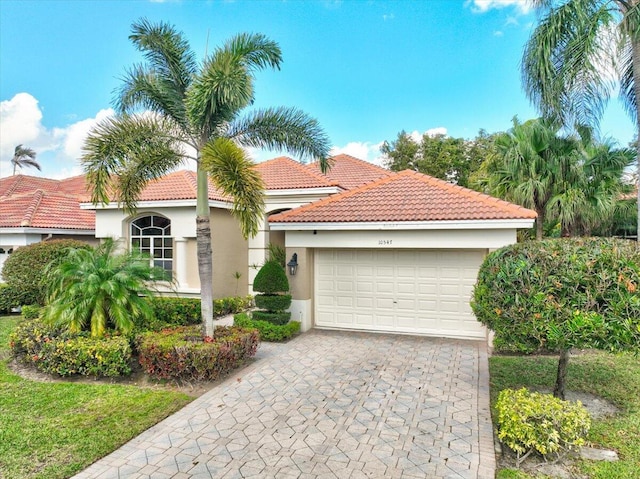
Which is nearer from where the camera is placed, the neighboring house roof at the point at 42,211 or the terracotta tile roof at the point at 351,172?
the terracotta tile roof at the point at 351,172

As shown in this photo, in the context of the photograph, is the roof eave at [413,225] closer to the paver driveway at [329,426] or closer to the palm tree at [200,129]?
the palm tree at [200,129]

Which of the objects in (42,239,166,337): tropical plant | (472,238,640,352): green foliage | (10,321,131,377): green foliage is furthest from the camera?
(42,239,166,337): tropical plant

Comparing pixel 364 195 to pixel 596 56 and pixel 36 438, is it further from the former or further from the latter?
pixel 36 438

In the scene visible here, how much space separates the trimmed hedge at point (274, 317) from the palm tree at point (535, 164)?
9.07 meters

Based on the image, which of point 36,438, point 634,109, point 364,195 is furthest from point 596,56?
point 36,438

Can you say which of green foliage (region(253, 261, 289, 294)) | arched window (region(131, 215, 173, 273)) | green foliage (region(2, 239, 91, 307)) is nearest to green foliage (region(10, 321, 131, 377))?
green foliage (region(253, 261, 289, 294))

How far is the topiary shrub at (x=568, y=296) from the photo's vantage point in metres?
5.28

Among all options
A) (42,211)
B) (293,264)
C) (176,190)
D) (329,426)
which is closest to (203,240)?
(293,264)

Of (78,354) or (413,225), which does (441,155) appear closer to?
(413,225)

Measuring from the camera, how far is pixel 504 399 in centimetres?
559

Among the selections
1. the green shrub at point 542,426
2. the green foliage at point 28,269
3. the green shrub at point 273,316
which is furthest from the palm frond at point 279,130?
the green foliage at point 28,269

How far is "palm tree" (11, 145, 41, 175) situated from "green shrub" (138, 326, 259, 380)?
4428cm

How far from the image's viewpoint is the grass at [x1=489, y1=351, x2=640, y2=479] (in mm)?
4918

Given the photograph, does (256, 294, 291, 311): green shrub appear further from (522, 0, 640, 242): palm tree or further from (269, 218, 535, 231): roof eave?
(522, 0, 640, 242): palm tree
